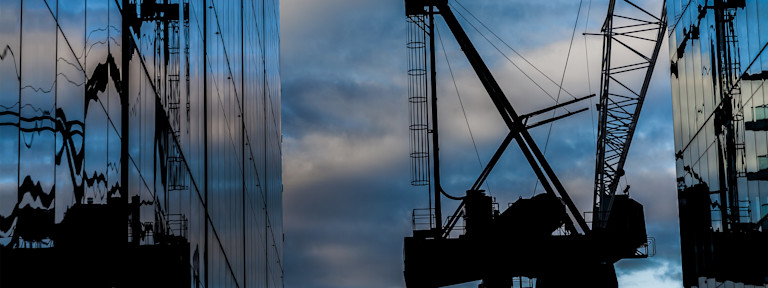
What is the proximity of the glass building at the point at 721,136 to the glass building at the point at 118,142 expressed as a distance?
505 inches

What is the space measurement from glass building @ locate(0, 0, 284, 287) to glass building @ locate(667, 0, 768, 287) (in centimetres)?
1284

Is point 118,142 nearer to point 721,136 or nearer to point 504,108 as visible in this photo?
point 721,136

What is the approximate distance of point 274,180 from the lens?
61.5 meters

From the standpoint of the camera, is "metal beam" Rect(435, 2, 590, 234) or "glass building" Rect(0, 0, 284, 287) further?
"metal beam" Rect(435, 2, 590, 234)

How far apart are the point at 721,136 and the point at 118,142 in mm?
19495

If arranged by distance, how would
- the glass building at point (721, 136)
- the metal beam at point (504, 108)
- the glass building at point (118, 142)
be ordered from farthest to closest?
the metal beam at point (504, 108), the glass building at point (721, 136), the glass building at point (118, 142)

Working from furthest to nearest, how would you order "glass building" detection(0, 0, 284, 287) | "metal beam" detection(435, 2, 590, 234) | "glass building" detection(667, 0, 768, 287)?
"metal beam" detection(435, 2, 590, 234)
"glass building" detection(667, 0, 768, 287)
"glass building" detection(0, 0, 284, 287)

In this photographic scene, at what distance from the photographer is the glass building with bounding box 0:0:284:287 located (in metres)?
11.4

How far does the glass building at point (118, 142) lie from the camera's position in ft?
37.5

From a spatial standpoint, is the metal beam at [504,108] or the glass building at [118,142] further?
the metal beam at [504,108]

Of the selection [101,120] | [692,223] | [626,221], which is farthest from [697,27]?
[101,120]

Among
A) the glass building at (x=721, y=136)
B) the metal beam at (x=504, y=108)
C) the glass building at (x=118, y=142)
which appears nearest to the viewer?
the glass building at (x=118, y=142)

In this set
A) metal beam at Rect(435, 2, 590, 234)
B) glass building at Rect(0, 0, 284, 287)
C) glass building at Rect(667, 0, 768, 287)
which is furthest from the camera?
metal beam at Rect(435, 2, 590, 234)

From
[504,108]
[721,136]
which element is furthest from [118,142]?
[504,108]
